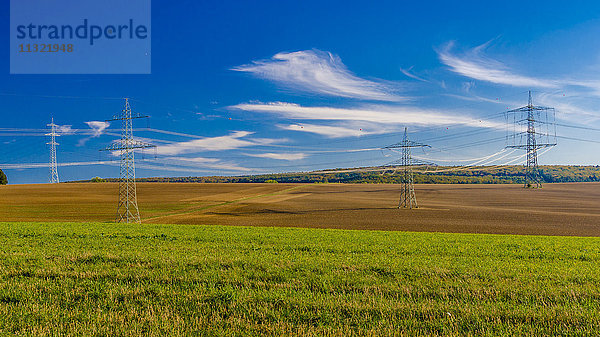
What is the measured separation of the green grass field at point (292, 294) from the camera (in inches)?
243

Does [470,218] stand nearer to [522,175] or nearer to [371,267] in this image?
[371,267]

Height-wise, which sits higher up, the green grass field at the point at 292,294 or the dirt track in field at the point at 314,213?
the green grass field at the point at 292,294

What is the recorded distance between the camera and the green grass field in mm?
6176

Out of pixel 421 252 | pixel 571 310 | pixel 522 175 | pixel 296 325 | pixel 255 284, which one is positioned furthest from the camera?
pixel 522 175

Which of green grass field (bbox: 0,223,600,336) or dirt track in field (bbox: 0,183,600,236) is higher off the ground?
green grass field (bbox: 0,223,600,336)

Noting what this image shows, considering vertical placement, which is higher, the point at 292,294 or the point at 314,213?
the point at 292,294

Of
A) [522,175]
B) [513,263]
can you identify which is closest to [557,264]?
[513,263]

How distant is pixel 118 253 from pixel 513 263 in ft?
44.9

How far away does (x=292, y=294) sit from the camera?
7773 millimetres

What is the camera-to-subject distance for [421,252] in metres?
13.9

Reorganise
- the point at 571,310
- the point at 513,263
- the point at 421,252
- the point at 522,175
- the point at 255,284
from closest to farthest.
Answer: the point at 571,310, the point at 255,284, the point at 513,263, the point at 421,252, the point at 522,175

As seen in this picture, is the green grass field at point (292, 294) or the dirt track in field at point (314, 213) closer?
the green grass field at point (292, 294)

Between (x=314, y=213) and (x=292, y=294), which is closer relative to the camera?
(x=292, y=294)

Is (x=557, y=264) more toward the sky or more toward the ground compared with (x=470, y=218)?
more toward the sky
